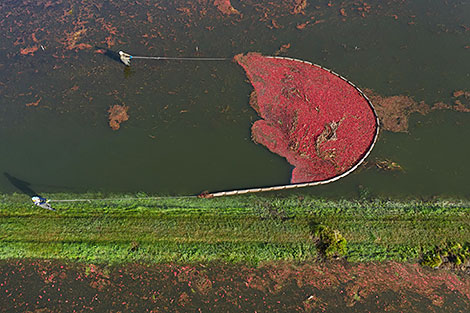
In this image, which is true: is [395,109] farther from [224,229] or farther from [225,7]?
[225,7]

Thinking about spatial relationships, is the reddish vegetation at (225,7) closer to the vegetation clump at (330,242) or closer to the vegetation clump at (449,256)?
the vegetation clump at (330,242)

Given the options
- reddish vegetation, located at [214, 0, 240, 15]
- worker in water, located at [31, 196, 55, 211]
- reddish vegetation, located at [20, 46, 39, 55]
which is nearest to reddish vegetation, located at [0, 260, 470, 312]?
worker in water, located at [31, 196, 55, 211]

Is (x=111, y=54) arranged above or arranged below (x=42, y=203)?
above

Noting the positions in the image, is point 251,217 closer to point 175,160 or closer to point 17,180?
point 175,160

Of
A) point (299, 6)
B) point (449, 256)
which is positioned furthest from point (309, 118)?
point (299, 6)

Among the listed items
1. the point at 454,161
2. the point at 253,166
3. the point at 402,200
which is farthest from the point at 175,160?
the point at 454,161

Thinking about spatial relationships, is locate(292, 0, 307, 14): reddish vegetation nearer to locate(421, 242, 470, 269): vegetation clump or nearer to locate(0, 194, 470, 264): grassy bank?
locate(0, 194, 470, 264): grassy bank
